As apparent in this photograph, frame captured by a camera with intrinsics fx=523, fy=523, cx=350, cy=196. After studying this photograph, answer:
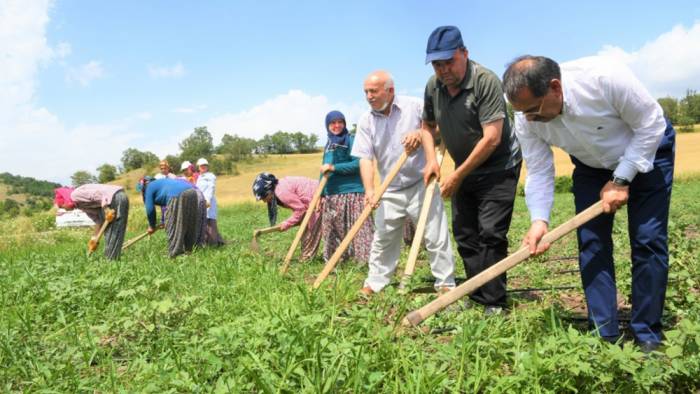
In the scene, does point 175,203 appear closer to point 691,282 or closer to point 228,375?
point 228,375

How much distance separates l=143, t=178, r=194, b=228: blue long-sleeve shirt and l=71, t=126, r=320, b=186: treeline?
55849 millimetres

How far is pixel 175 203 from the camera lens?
23.8 ft

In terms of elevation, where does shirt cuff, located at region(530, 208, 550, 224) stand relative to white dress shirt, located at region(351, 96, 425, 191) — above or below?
below

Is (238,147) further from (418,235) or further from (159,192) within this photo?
(418,235)

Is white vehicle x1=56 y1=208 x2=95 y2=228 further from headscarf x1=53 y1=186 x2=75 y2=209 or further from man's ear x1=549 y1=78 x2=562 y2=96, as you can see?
man's ear x1=549 y1=78 x2=562 y2=96

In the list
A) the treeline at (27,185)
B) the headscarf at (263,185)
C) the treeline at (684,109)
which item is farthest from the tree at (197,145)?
the headscarf at (263,185)

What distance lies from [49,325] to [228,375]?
193 centimetres

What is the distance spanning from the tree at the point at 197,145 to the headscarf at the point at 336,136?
6464 centimetres

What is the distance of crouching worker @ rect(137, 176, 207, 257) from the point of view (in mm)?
7102

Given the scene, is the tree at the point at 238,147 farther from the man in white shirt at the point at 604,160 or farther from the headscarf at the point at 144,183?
the man in white shirt at the point at 604,160

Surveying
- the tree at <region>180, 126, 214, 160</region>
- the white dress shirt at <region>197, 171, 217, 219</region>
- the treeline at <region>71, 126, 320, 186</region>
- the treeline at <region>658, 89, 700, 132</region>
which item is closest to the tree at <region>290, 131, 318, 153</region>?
the treeline at <region>71, 126, 320, 186</region>

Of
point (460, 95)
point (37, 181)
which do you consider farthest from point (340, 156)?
A: point (37, 181)

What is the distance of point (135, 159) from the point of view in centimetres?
7369

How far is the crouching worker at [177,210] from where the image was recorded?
710 cm
